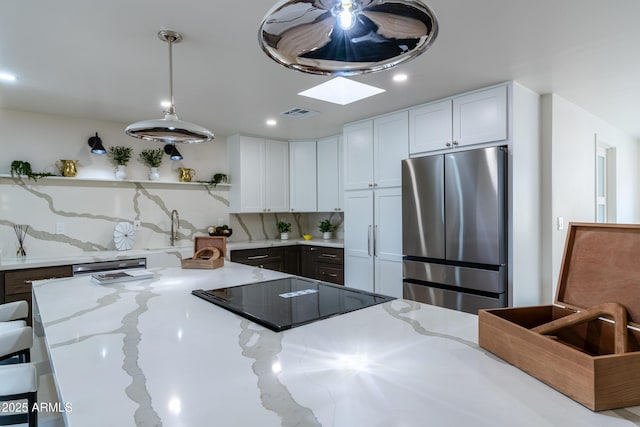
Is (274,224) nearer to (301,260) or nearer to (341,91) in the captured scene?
(301,260)

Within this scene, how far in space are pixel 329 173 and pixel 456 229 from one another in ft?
7.39

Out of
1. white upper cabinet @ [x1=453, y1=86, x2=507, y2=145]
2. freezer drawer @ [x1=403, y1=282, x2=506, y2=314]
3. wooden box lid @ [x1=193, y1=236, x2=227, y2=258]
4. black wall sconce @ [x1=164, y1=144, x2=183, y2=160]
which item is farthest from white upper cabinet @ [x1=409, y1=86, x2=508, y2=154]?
black wall sconce @ [x1=164, y1=144, x2=183, y2=160]

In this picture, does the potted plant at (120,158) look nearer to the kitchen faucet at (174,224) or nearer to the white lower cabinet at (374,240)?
the kitchen faucet at (174,224)

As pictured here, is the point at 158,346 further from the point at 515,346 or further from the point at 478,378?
the point at 515,346

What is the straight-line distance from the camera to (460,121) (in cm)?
310

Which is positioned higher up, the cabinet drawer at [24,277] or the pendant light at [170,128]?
the pendant light at [170,128]

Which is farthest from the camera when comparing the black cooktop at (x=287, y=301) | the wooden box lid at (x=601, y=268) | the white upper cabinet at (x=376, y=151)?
the white upper cabinet at (x=376, y=151)

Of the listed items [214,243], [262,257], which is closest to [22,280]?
[214,243]

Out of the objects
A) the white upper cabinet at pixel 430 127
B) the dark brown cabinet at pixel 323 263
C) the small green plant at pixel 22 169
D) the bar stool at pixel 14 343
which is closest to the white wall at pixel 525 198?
the white upper cabinet at pixel 430 127

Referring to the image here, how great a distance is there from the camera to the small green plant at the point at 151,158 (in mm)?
4152

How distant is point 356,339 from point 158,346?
600 mm

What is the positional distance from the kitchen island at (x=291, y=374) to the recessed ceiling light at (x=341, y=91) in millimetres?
2192

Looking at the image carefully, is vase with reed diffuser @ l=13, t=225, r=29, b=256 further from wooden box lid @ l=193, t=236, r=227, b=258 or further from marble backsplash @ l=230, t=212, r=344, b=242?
marble backsplash @ l=230, t=212, r=344, b=242

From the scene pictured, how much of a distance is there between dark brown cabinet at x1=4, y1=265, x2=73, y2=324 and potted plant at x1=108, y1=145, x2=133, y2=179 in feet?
3.91
